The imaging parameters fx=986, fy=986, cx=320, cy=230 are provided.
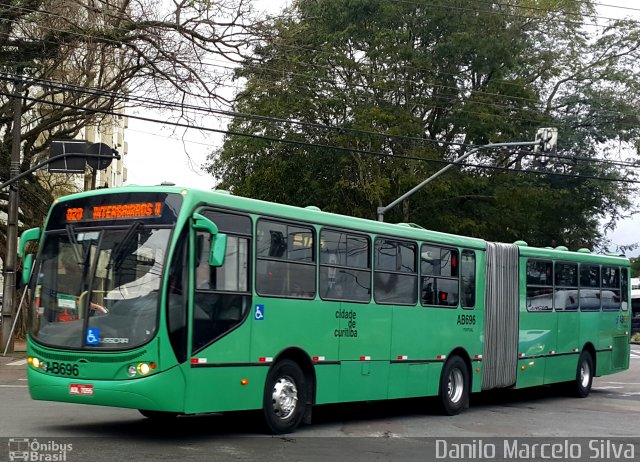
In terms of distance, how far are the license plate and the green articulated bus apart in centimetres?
2

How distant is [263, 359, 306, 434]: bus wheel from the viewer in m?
12.7

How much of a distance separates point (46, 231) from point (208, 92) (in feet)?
43.4

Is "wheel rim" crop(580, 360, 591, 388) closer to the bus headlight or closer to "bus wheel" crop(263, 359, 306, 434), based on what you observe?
"bus wheel" crop(263, 359, 306, 434)

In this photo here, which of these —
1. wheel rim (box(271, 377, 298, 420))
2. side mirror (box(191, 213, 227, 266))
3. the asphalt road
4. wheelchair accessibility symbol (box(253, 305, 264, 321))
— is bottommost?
the asphalt road

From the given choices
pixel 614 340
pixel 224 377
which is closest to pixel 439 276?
pixel 224 377

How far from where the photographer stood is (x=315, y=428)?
14016 mm

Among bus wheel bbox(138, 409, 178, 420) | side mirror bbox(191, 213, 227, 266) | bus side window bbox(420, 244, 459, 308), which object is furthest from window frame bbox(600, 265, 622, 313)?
side mirror bbox(191, 213, 227, 266)

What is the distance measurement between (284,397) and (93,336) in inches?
111

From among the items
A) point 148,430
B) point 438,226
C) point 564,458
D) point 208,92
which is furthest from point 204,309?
point 438,226

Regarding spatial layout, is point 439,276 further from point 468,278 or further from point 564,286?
point 564,286

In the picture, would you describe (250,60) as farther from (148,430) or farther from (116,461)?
(116,461)

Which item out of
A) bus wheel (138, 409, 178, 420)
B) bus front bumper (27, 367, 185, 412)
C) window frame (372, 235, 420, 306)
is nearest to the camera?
bus front bumper (27, 367, 185, 412)

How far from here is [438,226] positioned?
128ft

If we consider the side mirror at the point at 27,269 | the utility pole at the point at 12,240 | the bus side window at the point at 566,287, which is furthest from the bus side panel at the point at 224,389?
the utility pole at the point at 12,240
